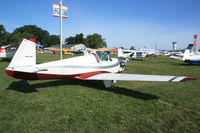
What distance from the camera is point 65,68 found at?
5.52m

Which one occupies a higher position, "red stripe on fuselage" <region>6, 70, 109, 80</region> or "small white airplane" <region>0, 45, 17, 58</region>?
"small white airplane" <region>0, 45, 17, 58</region>

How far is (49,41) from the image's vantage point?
4245 inches

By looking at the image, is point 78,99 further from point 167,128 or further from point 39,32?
point 39,32

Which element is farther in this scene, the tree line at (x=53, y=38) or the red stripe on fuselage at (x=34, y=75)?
the tree line at (x=53, y=38)

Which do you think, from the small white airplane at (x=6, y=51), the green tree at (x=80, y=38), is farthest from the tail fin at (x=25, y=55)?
the green tree at (x=80, y=38)

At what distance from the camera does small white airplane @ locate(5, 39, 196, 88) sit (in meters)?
4.58

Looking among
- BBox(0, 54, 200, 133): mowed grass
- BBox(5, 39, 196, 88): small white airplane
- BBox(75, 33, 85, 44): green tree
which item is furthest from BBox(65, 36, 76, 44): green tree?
BBox(0, 54, 200, 133): mowed grass

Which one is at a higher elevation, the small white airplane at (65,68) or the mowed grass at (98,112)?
the small white airplane at (65,68)

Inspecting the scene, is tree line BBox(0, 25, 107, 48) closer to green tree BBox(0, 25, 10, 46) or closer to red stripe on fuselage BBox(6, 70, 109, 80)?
green tree BBox(0, 25, 10, 46)

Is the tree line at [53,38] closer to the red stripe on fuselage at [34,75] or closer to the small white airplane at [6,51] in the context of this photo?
the small white airplane at [6,51]

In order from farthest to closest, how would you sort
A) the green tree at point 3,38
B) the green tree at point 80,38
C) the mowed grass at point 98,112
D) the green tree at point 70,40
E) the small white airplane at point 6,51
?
the green tree at point 70,40 < the green tree at point 80,38 < the green tree at point 3,38 < the small white airplane at point 6,51 < the mowed grass at point 98,112

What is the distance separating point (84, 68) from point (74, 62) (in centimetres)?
53

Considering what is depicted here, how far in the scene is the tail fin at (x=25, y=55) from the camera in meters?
4.59

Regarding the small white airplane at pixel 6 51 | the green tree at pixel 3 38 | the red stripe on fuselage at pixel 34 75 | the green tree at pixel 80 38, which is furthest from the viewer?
the green tree at pixel 80 38
